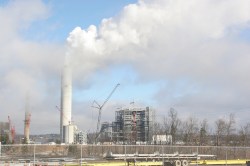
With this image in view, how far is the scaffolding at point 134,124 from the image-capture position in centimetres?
16675

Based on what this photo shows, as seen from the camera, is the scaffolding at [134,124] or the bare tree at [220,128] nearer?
the bare tree at [220,128]

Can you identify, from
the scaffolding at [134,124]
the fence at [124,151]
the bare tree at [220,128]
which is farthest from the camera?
the scaffolding at [134,124]

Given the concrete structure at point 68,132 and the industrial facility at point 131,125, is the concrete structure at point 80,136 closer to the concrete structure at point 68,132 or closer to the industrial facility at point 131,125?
the industrial facility at point 131,125

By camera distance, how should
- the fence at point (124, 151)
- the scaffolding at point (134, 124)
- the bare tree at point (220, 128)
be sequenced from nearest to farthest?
the fence at point (124, 151) → the bare tree at point (220, 128) → the scaffolding at point (134, 124)

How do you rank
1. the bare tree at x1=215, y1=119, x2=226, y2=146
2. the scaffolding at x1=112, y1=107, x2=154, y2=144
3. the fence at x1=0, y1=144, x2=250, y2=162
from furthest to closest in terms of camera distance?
the scaffolding at x1=112, y1=107, x2=154, y2=144
the bare tree at x1=215, y1=119, x2=226, y2=146
the fence at x1=0, y1=144, x2=250, y2=162

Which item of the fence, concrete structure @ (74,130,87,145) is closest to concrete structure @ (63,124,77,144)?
concrete structure @ (74,130,87,145)

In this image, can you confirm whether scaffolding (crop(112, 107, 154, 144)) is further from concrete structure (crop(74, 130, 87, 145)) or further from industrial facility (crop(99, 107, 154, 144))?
concrete structure (crop(74, 130, 87, 145))

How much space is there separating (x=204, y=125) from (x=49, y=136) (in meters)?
56.9

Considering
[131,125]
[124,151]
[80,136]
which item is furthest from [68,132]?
[124,151]

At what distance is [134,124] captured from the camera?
171 meters

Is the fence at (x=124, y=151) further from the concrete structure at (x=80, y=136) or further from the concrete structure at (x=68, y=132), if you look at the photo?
the concrete structure at (x=80, y=136)

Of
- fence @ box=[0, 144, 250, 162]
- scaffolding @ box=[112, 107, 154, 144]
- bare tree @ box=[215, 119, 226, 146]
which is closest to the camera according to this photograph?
fence @ box=[0, 144, 250, 162]

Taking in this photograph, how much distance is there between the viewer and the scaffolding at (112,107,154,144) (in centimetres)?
16675

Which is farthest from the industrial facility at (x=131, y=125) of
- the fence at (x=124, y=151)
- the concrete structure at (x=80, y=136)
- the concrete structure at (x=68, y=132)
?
Result: the fence at (x=124, y=151)
